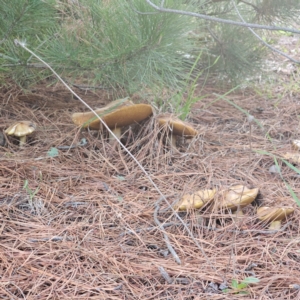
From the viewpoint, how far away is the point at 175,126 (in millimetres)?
1737

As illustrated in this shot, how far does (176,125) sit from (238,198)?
0.49m

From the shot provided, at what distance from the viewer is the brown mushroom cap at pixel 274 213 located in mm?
1318

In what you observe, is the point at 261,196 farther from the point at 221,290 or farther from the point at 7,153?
the point at 7,153

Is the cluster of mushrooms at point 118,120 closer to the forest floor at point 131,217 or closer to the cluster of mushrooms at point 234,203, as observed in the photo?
the forest floor at point 131,217

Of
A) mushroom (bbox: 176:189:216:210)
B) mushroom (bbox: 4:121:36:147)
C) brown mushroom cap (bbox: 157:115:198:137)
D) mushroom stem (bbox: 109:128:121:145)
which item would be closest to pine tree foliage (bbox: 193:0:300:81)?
brown mushroom cap (bbox: 157:115:198:137)

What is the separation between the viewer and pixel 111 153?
174 cm

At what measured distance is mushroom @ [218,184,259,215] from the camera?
4.49 ft

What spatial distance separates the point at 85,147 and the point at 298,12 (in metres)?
1.68

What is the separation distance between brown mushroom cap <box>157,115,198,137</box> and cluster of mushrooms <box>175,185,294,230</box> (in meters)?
0.41

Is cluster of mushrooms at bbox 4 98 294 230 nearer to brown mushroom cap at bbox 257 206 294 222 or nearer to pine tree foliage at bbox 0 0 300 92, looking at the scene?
brown mushroom cap at bbox 257 206 294 222

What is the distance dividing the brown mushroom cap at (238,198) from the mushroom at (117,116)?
521 millimetres

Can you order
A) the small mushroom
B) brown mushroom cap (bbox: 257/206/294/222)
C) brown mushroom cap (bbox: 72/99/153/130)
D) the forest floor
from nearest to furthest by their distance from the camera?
the forest floor → brown mushroom cap (bbox: 257/206/294/222) → brown mushroom cap (bbox: 72/99/153/130) → the small mushroom

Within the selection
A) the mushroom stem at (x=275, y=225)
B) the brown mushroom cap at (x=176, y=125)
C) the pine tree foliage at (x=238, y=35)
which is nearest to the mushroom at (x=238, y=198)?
the mushroom stem at (x=275, y=225)

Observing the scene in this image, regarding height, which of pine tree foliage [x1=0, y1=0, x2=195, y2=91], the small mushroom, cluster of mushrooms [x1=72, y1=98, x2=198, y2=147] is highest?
pine tree foliage [x1=0, y1=0, x2=195, y2=91]
